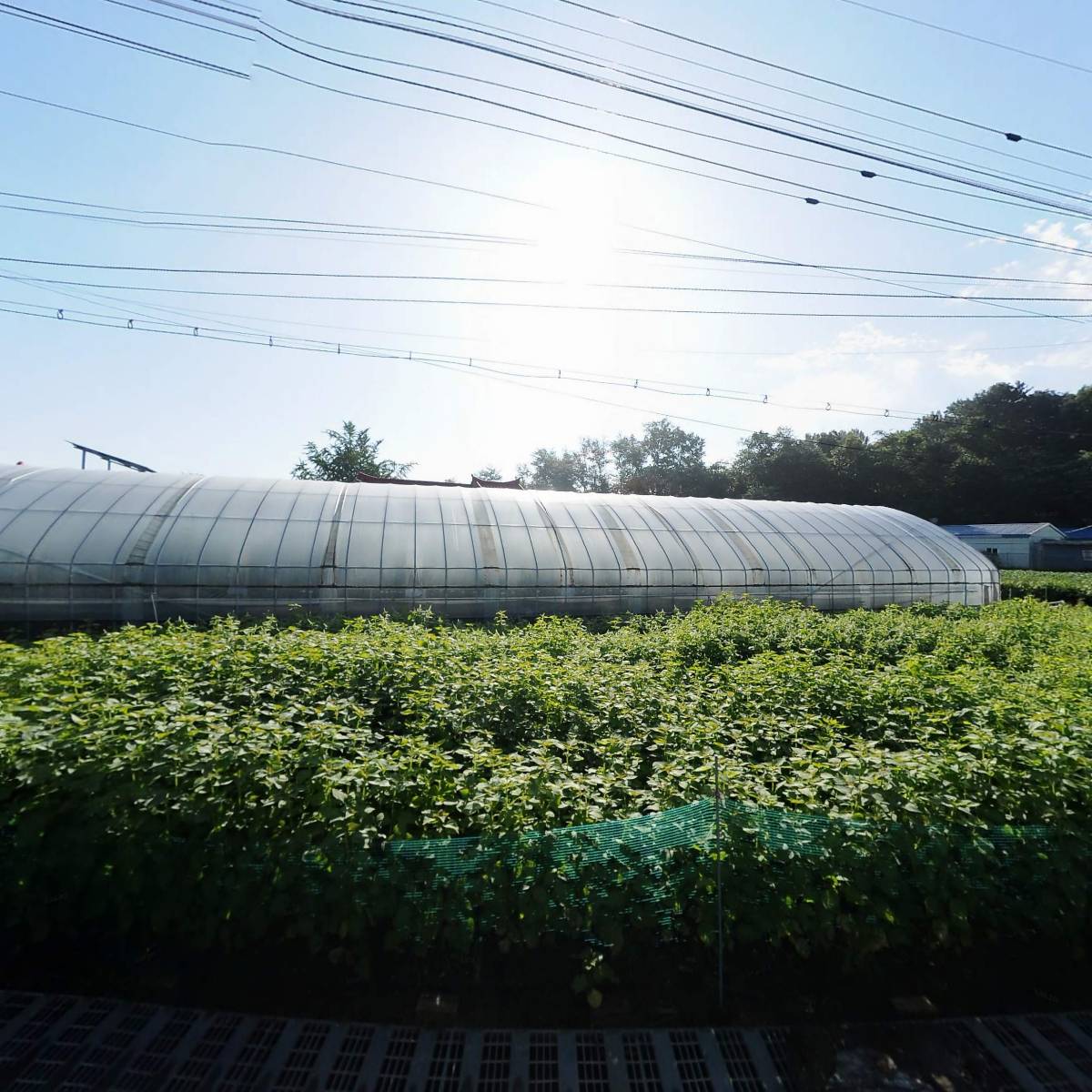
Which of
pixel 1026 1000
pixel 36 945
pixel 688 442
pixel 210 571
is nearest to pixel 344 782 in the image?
pixel 36 945

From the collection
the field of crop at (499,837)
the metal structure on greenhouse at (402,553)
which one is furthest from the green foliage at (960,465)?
the field of crop at (499,837)

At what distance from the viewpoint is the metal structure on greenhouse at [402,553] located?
1247cm

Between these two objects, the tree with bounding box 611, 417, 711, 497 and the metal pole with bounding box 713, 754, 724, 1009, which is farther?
the tree with bounding box 611, 417, 711, 497

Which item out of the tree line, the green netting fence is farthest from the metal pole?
the tree line

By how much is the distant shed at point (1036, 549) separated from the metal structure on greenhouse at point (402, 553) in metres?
32.2

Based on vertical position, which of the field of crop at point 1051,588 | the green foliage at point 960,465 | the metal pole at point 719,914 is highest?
the green foliage at point 960,465

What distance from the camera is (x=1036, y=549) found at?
146 feet

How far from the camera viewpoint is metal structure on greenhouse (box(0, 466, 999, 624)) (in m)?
12.5

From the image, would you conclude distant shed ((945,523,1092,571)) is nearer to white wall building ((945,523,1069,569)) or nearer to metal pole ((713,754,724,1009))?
white wall building ((945,523,1069,569))

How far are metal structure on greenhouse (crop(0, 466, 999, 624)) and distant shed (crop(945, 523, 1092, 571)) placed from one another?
1270 inches

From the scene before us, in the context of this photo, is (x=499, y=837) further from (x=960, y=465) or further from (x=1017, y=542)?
(x=960, y=465)

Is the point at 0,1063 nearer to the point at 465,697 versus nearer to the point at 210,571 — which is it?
the point at 465,697

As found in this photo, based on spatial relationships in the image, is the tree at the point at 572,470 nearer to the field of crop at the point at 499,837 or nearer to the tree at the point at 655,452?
the tree at the point at 655,452

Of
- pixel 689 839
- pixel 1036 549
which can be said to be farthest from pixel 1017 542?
pixel 689 839
